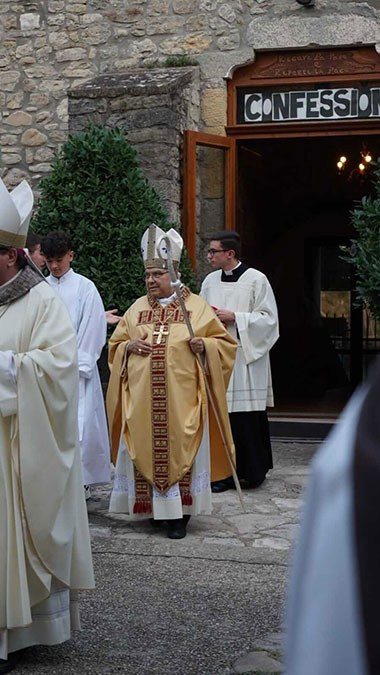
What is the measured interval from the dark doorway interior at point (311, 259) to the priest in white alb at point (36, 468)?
8486mm

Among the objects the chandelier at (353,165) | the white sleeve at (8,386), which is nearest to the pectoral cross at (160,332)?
the white sleeve at (8,386)

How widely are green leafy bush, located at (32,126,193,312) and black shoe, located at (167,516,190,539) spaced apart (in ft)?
10.3

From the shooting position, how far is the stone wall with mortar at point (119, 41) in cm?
966

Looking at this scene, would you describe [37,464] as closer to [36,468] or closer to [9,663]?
[36,468]

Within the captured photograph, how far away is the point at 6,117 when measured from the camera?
10578 mm

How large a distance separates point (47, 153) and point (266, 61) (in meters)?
2.43

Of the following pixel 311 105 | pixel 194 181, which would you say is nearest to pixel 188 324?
pixel 194 181

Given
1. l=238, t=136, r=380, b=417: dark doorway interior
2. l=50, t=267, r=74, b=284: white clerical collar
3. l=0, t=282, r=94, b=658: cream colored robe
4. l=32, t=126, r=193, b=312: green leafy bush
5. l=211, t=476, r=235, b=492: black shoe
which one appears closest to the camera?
l=0, t=282, r=94, b=658: cream colored robe

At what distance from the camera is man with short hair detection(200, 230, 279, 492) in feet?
24.7

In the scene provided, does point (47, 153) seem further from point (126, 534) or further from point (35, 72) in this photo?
point (126, 534)

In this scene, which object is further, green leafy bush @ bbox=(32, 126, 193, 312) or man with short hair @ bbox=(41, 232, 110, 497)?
green leafy bush @ bbox=(32, 126, 193, 312)

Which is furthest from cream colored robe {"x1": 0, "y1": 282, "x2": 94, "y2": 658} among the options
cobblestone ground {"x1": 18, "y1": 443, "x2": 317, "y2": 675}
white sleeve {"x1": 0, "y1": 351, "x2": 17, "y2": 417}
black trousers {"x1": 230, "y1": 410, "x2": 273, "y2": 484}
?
black trousers {"x1": 230, "y1": 410, "x2": 273, "y2": 484}

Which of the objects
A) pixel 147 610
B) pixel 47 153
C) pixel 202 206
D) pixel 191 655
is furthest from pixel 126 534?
pixel 47 153

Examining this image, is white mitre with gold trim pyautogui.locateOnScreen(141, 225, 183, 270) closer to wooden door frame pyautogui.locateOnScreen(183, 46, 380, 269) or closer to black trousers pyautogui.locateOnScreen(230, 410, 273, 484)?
black trousers pyautogui.locateOnScreen(230, 410, 273, 484)
